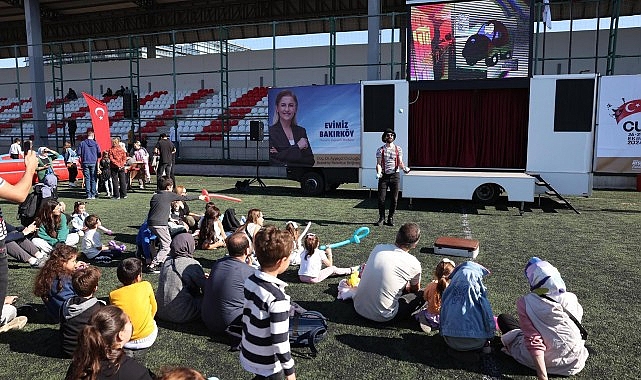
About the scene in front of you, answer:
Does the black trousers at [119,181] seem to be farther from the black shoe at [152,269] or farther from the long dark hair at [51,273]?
the long dark hair at [51,273]

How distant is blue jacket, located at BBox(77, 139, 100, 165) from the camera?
498 inches

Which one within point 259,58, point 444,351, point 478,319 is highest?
point 259,58

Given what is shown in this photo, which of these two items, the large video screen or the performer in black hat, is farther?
the large video screen

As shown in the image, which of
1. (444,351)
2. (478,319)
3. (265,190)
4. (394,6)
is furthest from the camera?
(394,6)

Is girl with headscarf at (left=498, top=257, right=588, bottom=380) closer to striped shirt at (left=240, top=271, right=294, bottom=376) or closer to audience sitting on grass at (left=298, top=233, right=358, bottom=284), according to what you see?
striped shirt at (left=240, top=271, right=294, bottom=376)

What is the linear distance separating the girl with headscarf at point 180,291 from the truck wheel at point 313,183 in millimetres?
8461

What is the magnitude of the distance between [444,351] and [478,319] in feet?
1.58

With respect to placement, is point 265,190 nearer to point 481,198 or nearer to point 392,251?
point 481,198

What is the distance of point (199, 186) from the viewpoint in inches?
615

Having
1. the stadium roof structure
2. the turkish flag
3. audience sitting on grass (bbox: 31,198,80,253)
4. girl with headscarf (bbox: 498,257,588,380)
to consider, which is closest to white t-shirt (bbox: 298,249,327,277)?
girl with headscarf (bbox: 498,257,588,380)

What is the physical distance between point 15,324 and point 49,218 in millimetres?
2666

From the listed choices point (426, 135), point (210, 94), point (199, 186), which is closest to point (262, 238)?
point (426, 135)

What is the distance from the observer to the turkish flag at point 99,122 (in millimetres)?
14141

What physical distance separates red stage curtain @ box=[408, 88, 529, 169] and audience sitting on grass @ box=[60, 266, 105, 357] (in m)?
9.76
